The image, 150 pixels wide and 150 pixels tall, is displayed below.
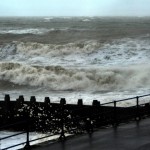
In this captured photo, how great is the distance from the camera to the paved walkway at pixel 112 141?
9.73 m

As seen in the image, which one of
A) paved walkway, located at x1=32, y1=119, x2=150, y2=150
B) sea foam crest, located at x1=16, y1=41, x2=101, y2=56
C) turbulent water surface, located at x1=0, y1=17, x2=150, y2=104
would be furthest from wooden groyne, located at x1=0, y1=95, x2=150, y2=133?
sea foam crest, located at x1=16, y1=41, x2=101, y2=56

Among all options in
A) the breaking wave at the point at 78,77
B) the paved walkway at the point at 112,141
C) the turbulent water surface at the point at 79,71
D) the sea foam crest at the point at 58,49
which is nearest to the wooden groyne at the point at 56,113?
the paved walkway at the point at 112,141

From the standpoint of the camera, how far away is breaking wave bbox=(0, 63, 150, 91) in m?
30.3

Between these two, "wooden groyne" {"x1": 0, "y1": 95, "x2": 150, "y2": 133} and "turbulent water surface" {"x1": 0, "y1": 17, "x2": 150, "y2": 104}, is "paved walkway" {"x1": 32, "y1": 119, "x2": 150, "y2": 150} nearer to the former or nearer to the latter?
"wooden groyne" {"x1": 0, "y1": 95, "x2": 150, "y2": 133}

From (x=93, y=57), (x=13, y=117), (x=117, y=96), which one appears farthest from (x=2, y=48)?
(x=13, y=117)

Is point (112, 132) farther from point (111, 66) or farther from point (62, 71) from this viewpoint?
point (111, 66)

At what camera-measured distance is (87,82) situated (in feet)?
103

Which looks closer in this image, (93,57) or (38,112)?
(38,112)

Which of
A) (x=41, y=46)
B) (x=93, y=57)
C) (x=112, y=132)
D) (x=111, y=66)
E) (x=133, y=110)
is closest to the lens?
(x=112, y=132)

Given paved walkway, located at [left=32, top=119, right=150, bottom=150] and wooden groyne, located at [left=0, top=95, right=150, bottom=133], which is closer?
paved walkway, located at [left=32, top=119, right=150, bottom=150]

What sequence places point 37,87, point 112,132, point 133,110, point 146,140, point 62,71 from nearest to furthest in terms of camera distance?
point 146,140 < point 112,132 < point 133,110 < point 37,87 < point 62,71

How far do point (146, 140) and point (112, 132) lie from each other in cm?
123

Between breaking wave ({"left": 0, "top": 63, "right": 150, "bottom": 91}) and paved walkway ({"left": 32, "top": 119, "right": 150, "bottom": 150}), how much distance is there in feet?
56.3

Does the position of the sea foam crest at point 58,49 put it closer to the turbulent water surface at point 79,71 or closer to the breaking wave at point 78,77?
the turbulent water surface at point 79,71
